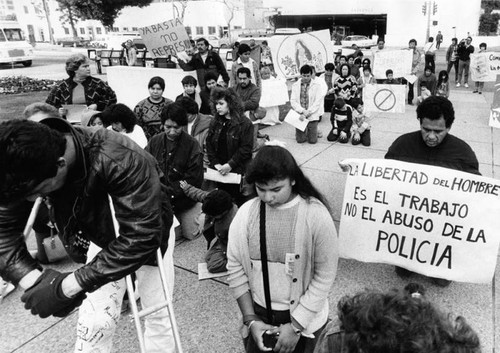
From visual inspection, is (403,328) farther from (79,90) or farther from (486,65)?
(486,65)

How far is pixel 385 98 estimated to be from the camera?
26.6ft

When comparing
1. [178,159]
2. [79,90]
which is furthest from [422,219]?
[79,90]

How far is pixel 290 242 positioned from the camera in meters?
1.95

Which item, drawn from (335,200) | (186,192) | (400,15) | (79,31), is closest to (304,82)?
(335,200)

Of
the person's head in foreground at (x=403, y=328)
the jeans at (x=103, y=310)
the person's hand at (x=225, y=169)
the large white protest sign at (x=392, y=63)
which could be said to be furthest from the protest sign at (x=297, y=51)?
the person's head in foreground at (x=403, y=328)

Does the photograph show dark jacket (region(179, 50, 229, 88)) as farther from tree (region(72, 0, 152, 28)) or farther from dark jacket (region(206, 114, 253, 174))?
tree (region(72, 0, 152, 28))

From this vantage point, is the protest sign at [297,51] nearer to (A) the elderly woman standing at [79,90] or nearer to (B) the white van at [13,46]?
(A) the elderly woman standing at [79,90]

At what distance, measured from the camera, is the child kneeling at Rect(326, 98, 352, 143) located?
800cm

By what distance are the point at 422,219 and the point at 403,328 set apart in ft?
7.93

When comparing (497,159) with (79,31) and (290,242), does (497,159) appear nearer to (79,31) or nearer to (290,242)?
(290,242)

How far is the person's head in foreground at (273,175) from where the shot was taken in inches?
74.5

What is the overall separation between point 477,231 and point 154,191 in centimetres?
248

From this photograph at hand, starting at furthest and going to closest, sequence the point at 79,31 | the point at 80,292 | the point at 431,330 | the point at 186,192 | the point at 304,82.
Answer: the point at 79,31
the point at 304,82
the point at 186,192
the point at 80,292
the point at 431,330

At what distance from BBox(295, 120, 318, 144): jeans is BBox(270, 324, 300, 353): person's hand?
248 inches
